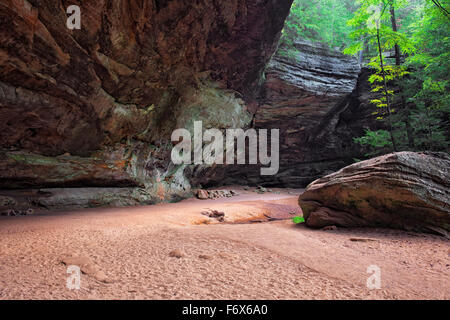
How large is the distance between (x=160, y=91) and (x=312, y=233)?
7.08 m

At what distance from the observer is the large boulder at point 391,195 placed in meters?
3.69

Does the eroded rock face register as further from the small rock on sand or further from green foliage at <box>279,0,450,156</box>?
the small rock on sand

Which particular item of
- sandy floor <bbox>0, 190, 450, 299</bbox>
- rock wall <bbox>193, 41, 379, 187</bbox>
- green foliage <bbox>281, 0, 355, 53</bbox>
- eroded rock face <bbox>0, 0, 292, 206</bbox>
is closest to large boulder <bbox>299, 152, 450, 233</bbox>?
sandy floor <bbox>0, 190, 450, 299</bbox>

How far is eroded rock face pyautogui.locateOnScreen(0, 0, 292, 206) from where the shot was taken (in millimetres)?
5227

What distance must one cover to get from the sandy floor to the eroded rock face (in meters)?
3.55

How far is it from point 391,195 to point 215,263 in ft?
10.9

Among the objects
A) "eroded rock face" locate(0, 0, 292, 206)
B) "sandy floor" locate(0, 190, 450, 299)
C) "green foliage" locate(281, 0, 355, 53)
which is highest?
"green foliage" locate(281, 0, 355, 53)

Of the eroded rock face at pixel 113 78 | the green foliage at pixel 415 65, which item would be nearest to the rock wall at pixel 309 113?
the eroded rock face at pixel 113 78

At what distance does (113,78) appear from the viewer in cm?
688

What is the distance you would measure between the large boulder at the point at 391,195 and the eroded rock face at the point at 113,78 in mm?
6335

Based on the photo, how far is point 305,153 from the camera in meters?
17.8

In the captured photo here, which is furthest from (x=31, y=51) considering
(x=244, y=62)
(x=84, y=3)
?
(x=244, y=62)
